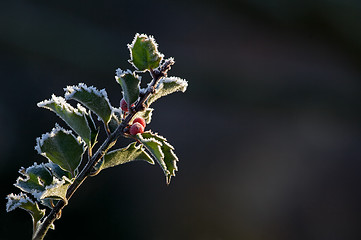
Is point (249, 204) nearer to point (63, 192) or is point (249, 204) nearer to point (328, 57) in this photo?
point (328, 57)

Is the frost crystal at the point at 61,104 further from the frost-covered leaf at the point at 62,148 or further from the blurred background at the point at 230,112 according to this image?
the blurred background at the point at 230,112

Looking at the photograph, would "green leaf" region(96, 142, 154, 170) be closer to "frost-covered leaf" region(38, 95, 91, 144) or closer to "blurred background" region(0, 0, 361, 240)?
"frost-covered leaf" region(38, 95, 91, 144)

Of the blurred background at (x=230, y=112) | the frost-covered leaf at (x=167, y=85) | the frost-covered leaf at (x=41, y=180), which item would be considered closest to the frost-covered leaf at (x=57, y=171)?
the frost-covered leaf at (x=41, y=180)

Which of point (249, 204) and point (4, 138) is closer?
point (4, 138)

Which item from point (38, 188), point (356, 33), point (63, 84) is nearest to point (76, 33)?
point (63, 84)

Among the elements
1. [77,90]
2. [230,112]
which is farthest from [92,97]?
[230,112]

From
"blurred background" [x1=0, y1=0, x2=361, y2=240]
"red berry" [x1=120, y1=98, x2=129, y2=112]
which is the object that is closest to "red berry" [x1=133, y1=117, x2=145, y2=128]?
"red berry" [x1=120, y1=98, x2=129, y2=112]

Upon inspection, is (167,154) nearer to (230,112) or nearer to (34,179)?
(34,179)
